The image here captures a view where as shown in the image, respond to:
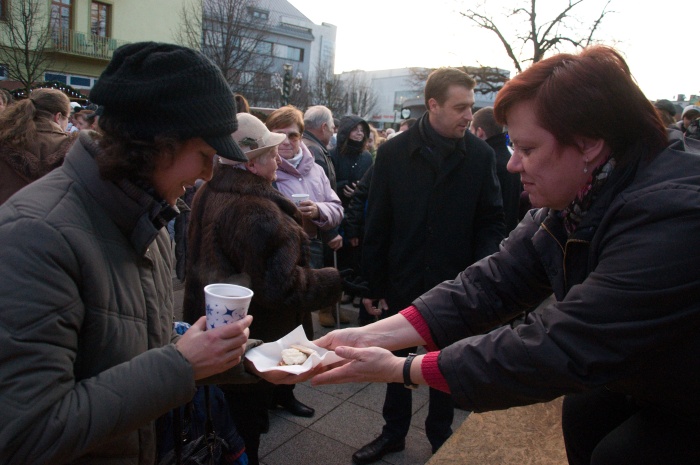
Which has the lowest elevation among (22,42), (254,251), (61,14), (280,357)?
(280,357)

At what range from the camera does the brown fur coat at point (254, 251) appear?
2957mm

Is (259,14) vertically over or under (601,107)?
over

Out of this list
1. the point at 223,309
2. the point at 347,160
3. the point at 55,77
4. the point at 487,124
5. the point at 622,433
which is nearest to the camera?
the point at 223,309

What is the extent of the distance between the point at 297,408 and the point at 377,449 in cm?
84

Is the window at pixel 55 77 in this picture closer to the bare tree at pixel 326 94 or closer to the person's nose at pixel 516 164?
the bare tree at pixel 326 94

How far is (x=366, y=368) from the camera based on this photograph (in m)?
2.11

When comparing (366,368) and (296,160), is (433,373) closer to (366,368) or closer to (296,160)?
(366,368)

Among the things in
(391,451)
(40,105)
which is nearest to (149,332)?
(391,451)

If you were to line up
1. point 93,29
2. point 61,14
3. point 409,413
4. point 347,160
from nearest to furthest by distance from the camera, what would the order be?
point 409,413 → point 347,160 → point 61,14 → point 93,29

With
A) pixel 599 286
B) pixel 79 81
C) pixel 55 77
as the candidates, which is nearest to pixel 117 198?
pixel 599 286

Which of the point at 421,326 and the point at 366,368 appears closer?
the point at 366,368

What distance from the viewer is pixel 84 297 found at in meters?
1.40

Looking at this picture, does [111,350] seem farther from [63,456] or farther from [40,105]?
[40,105]

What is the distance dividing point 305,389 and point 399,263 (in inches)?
65.6
